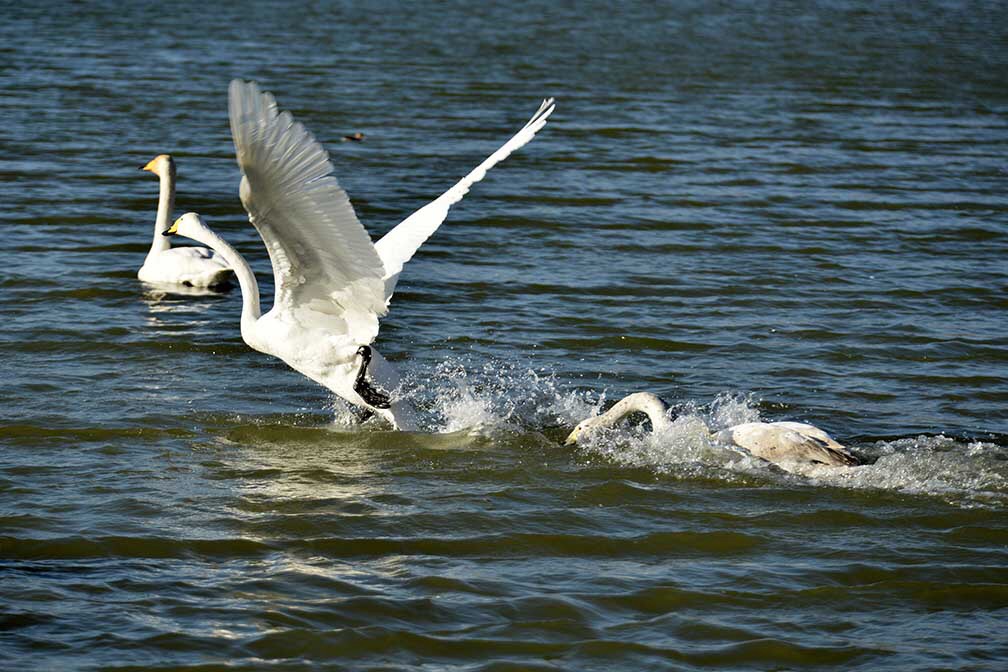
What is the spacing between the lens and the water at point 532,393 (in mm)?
6168

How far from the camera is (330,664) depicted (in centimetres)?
581

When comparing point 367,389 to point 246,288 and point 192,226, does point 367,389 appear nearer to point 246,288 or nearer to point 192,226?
point 246,288

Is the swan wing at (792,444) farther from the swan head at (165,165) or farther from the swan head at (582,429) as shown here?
the swan head at (165,165)

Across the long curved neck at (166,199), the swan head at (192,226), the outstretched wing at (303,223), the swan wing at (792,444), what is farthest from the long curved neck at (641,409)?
the long curved neck at (166,199)

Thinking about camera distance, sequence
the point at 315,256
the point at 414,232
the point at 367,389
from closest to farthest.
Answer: the point at 315,256 < the point at 367,389 < the point at 414,232

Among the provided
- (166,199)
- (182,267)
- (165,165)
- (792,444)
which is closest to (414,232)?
(792,444)

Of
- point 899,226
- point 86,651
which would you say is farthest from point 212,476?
point 899,226

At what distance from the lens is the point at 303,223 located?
7520mm

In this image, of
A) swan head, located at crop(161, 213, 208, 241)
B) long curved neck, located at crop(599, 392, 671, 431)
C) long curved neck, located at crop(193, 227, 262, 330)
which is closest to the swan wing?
long curved neck, located at crop(599, 392, 671, 431)

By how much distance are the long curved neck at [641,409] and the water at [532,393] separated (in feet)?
0.37

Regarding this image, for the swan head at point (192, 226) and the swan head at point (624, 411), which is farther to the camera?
the swan head at point (192, 226)

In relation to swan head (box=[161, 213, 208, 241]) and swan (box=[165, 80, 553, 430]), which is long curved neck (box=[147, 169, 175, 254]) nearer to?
swan head (box=[161, 213, 208, 241])

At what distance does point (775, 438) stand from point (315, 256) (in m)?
2.60

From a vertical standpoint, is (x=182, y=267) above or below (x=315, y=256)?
below
